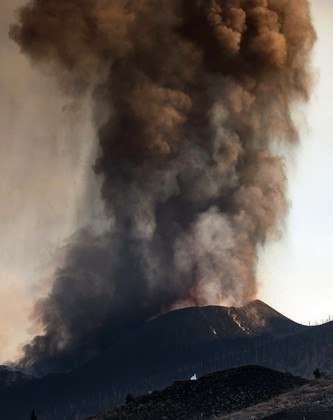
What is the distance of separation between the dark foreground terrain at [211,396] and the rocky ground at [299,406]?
320 centimetres

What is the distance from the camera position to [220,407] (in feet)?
226

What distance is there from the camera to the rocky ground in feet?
195

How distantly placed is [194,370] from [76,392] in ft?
51.0

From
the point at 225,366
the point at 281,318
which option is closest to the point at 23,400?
the point at 225,366

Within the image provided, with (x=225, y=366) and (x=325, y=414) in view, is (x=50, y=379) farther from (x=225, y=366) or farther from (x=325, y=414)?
(x=325, y=414)

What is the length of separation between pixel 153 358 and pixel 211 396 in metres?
60.8

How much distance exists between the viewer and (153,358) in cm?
13138

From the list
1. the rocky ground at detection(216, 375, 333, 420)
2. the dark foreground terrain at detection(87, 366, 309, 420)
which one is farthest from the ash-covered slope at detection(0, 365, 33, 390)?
the rocky ground at detection(216, 375, 333, 420)

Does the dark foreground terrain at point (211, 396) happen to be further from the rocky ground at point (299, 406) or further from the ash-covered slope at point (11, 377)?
the ash-covered slope at point (11, 377)

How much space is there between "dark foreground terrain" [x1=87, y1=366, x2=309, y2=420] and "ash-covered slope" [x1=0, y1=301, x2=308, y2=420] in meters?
45.3

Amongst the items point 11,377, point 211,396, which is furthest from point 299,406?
point 11,377

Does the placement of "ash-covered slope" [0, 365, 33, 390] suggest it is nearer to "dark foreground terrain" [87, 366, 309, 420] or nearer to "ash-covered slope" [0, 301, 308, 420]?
"ash-covered slope" [0, 301, 308, 420]

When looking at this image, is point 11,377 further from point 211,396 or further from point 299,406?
point 299,406

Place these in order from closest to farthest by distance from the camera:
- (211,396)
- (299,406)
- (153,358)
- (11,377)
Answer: (299,406) → (211,396) → (153,358) → (11,377)
